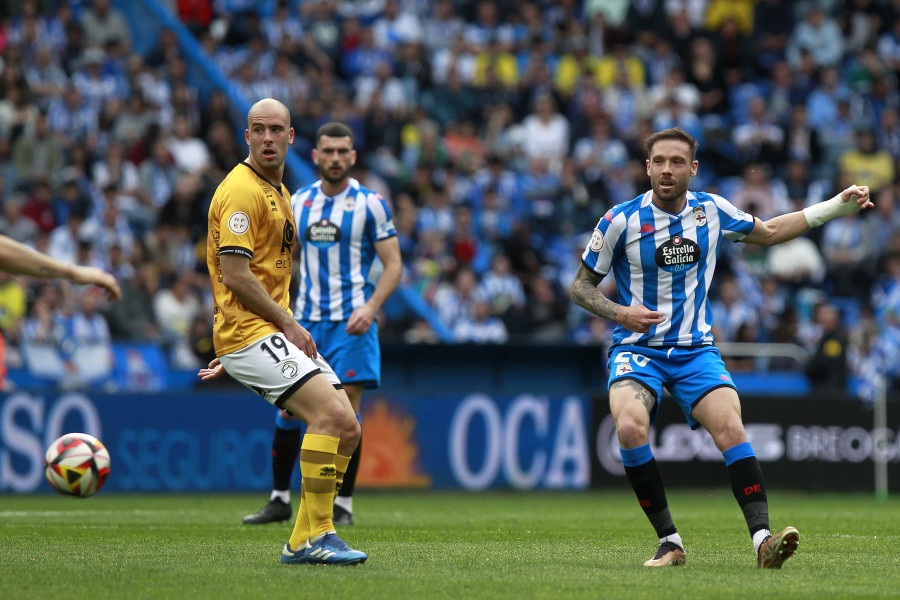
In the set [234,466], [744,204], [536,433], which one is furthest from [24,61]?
[744,204]

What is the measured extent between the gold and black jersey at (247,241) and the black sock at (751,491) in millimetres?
2712

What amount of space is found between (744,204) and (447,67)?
19.1 ft

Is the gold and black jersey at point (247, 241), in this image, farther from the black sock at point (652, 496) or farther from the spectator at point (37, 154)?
the spectator at point (37, 154)

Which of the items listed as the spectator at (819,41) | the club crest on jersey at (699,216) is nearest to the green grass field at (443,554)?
the club crest on jersey at (699,216)

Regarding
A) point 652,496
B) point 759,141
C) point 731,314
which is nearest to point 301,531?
point 652,496

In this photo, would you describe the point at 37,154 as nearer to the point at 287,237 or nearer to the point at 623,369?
the point at 287,237

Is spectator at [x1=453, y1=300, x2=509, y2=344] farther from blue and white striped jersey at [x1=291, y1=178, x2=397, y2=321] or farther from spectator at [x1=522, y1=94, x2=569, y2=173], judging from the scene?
blue and white striped jersey at [x1=291, y1=178, x2=397, y2=321]

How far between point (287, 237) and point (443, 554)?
2.15 meters

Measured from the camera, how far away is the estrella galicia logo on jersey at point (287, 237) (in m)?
7.08

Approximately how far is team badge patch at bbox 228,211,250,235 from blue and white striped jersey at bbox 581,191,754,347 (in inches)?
82.4

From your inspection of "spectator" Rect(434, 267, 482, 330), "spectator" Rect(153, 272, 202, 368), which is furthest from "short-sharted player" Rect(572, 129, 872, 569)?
"spectator" Rect(434, 267, 482, 330)

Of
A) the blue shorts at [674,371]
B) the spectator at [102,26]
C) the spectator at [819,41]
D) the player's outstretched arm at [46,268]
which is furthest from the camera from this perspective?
the spectator at [819,41]

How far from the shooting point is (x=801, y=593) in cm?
594

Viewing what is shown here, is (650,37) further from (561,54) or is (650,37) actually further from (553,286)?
(553,286)
